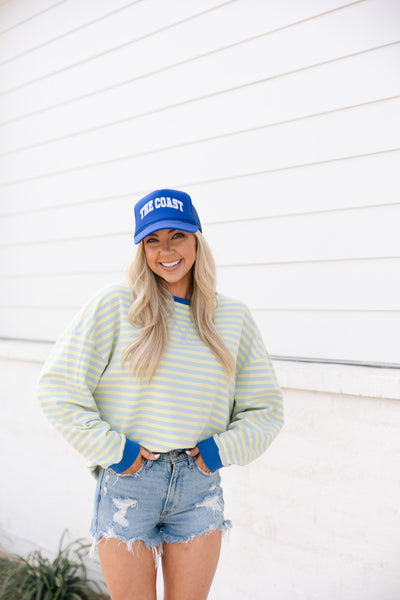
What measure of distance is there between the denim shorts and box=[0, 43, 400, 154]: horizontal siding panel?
1.71m

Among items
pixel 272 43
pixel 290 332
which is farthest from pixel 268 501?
pixel 272 43

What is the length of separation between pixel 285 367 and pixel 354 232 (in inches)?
27.6

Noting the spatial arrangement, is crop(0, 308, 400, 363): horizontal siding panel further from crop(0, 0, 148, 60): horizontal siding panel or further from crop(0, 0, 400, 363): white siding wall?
crop(0, 0, 148, 60): horizontal siding panel

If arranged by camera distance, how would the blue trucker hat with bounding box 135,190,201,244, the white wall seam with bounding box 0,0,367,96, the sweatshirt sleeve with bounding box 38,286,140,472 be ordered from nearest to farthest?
1. the sweatshirt sleeve with bounding box 38,286,140,472
2. the blue trucker hat with bounding box 135,190,201,244
3. the white wall seam with bounding box 0,0,367,96

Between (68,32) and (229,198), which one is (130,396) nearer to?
(229,198)

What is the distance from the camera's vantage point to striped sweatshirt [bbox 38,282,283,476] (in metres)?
1.65

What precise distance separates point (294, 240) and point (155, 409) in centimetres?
119

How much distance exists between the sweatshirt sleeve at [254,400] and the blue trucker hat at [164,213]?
439 mm

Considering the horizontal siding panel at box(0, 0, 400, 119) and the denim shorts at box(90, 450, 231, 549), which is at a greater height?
the horizontal siding panel at box(0, 0, 400, 119)

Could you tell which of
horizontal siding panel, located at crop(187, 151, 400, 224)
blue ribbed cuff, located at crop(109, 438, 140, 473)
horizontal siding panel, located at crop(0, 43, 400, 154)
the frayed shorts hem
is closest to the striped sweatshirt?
blue ribbed cuff, located at crop(109, 438, 140, 473)

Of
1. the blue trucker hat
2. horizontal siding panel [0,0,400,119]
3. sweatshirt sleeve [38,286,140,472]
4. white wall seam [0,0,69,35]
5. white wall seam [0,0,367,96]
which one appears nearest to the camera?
sweatshirt sleeve [38,286,140,472]

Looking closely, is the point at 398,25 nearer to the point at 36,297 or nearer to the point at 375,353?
the point at 375,353

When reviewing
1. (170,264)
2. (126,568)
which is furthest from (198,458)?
(170,264)

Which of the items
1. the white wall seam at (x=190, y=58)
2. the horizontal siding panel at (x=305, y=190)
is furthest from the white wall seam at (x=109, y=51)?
the horizontal siding panel at (x=305, y=190)
